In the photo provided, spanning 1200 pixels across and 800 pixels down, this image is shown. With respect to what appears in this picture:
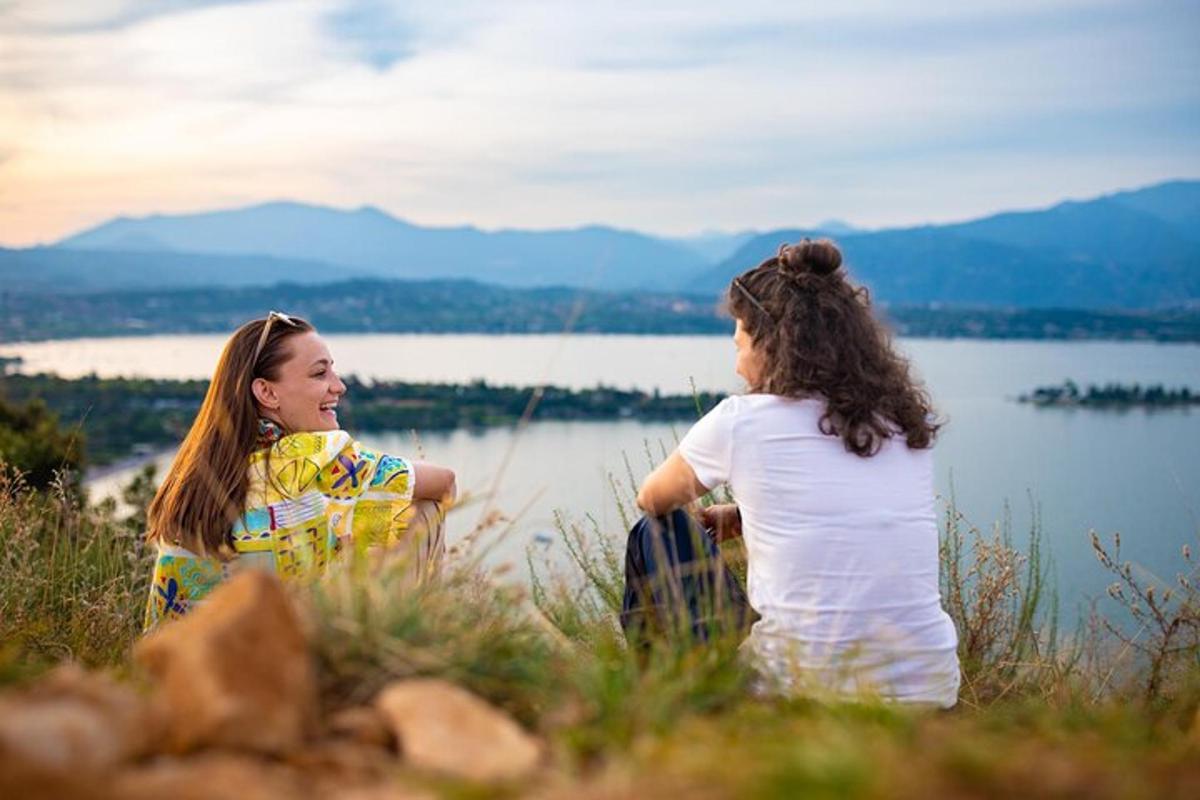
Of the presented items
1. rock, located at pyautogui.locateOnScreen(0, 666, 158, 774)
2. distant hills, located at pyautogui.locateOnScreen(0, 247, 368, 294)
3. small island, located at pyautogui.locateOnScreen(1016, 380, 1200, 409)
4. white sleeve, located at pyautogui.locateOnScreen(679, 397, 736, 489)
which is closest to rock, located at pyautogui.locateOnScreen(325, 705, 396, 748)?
rock, located at pyautogui.locateOnScreen(0, 666, 158, 774)

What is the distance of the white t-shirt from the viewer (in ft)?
6.95

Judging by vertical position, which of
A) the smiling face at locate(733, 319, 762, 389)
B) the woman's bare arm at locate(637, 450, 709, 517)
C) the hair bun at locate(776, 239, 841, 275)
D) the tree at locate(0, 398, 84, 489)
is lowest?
the tree at locate(0, 398, 84, 489)

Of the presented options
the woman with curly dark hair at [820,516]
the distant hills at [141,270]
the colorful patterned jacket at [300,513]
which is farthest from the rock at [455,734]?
the distant hills at [141,270]

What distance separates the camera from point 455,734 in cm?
144

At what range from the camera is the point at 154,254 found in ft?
490

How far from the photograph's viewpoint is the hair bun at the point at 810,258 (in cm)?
241

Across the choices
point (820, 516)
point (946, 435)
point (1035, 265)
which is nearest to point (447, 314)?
point (1035, 265)

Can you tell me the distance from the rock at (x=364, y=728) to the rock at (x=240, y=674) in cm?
4

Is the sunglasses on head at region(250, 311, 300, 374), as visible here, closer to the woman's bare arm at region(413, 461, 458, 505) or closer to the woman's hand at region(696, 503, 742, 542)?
the woman's bare arm at region(413, 461, 458, 505)

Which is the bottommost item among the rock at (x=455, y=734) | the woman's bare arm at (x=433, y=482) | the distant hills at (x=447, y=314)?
the rock at (x=455, y=734)

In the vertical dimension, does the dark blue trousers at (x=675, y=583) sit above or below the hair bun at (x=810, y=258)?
below

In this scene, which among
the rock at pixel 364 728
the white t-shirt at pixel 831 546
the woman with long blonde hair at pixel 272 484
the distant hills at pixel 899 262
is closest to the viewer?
the rock at pixel 364 728

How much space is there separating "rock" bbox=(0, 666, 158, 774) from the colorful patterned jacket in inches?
48.3

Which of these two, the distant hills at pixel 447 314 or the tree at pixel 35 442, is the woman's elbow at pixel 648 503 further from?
the distant hills at pixel 447 314
